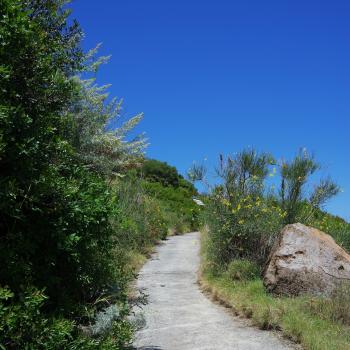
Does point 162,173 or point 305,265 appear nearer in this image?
point 305,265

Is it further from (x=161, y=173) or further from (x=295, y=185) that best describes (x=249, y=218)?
(x=161, y=173)

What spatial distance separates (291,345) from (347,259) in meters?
3.52

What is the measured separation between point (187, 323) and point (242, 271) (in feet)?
10.6

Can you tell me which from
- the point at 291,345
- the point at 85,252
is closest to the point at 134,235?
the point at 291,345

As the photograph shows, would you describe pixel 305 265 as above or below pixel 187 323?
above

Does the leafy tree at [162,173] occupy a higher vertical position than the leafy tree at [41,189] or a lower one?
higher

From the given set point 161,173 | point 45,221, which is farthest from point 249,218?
point 161,173

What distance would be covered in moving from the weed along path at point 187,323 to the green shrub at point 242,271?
845mm

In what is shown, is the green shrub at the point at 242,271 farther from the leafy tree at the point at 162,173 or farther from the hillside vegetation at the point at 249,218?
the leafy tree at the point at 162,173

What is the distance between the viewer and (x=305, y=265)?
374 inches

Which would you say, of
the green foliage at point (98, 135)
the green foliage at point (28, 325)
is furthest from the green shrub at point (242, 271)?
the green foliage at point (28, 325)

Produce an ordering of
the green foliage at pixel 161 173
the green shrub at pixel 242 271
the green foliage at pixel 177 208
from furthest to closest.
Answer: the green foliage at pixel 161 173 < the green foliage at pixel 177 208 < the green shrub at pixel 242 271

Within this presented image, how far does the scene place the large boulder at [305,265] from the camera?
9250 mm

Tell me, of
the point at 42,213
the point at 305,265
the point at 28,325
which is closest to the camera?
the point at 28,325
